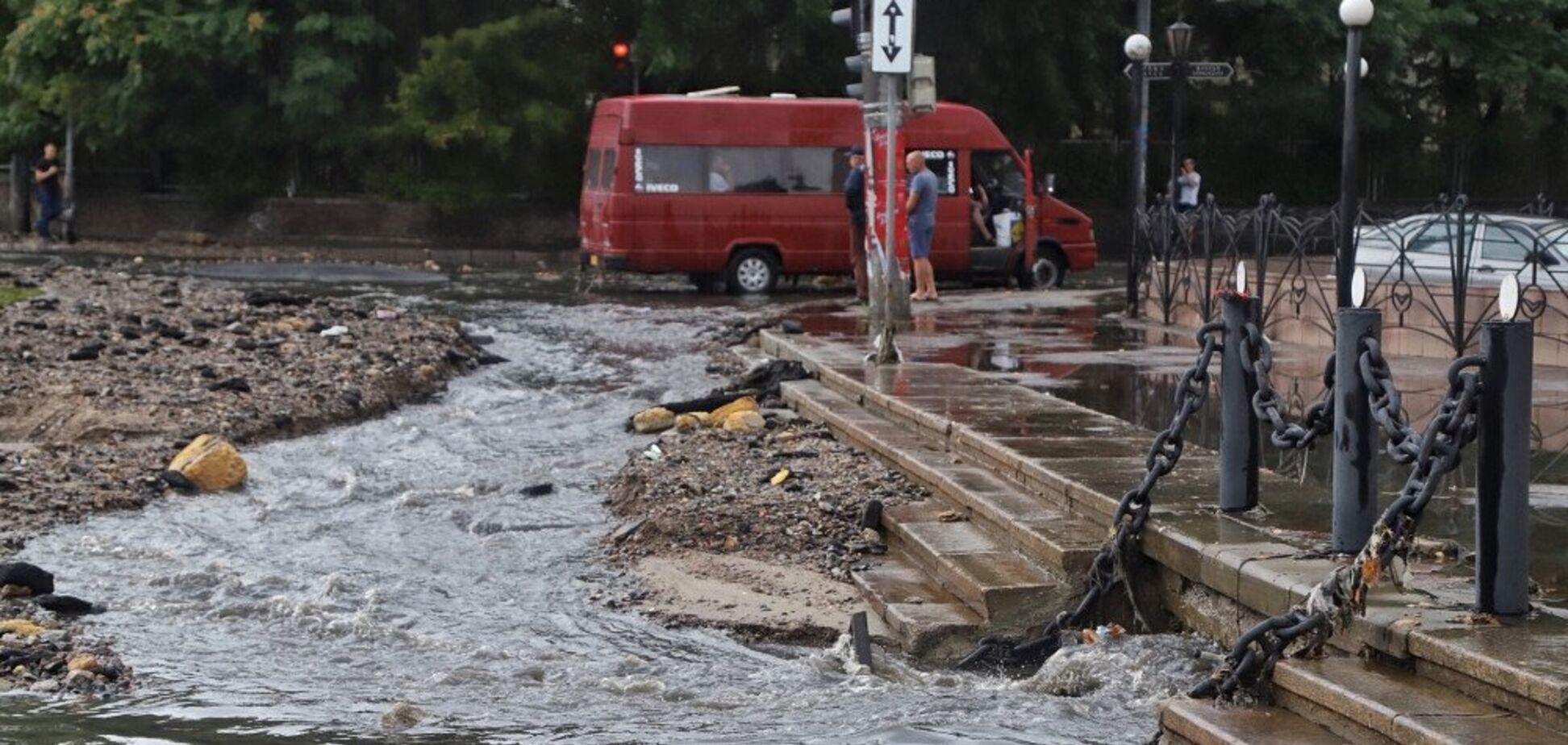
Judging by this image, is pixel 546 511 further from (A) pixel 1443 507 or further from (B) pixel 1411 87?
(B) pixel 1411 87

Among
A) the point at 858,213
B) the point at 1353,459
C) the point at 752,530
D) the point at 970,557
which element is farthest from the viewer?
the point at 858,213

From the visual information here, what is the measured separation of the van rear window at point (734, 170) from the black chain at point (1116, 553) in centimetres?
1898

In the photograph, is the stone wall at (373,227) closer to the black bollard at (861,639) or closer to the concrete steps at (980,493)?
the concrete steps at (980,493)

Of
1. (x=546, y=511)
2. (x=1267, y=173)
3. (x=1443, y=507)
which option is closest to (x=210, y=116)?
(x=1267, y=173)

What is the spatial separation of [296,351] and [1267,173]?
27.7 metres

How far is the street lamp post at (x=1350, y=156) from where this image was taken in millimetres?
14906

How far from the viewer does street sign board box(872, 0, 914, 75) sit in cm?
1570

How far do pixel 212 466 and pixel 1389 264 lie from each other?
9062 mm

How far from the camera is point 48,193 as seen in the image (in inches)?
1489

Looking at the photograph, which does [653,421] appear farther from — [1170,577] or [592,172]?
[592,172]

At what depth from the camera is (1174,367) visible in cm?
1552

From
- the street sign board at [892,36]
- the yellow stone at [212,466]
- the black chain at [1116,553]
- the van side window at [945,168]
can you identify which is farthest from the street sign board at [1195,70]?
the black chain at [1116,553]

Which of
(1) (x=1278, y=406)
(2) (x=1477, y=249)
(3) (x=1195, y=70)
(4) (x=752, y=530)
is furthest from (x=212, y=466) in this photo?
(3) (x=1195, y=70)

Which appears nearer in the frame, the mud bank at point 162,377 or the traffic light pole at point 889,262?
the mud bank at point 162,377
